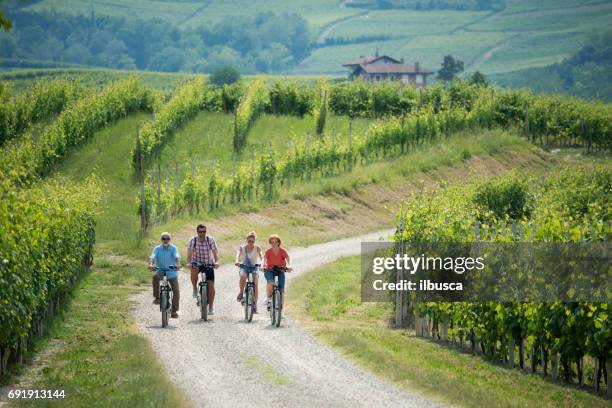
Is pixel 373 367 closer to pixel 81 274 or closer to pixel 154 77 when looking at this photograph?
pixel 81 274

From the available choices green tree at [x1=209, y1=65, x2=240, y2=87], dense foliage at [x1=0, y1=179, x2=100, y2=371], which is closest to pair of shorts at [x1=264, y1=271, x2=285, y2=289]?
dense foliage at [x1=0, y1=179, x2=100, y2=371]

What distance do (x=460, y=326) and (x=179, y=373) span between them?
5.92 meters

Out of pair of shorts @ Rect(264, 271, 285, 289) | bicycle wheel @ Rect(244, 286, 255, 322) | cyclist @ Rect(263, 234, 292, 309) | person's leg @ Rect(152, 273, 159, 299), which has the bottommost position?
bicycle wheel @ Rect(244, 286, 255, 322)

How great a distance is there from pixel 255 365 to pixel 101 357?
3.12 m

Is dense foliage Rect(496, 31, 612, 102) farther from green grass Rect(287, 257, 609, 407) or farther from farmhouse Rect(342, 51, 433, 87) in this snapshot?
green grass Rect(287, 257, 609, 407)

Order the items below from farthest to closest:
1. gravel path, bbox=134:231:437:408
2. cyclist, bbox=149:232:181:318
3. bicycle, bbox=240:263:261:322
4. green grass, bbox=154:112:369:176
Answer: green grass, bbox=154:112:369:176 → bicycle, bbox=240:263:261:322 → cyclist, bbox=149:232:181:318 → gravel path, bbox=134:231:437:408

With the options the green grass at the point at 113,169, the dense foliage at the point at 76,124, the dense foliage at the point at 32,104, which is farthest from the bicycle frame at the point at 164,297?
the dense foliage at the point at 32,104

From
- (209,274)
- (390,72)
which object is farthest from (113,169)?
(390,72)

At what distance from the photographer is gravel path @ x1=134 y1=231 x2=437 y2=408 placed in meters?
15.1

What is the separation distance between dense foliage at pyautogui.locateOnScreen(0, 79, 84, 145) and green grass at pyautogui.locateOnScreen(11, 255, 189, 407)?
2969cm

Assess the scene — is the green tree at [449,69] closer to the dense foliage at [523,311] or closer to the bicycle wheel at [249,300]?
the dense foliage at [523,311]

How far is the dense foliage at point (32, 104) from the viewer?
55688 millimetres

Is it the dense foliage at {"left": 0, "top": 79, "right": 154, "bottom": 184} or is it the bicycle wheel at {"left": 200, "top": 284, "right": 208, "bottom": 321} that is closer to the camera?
the bicycle wheel at {"left": 200, "top": 284, "right": 208, "bottom": 321}

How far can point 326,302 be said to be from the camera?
2614cm
